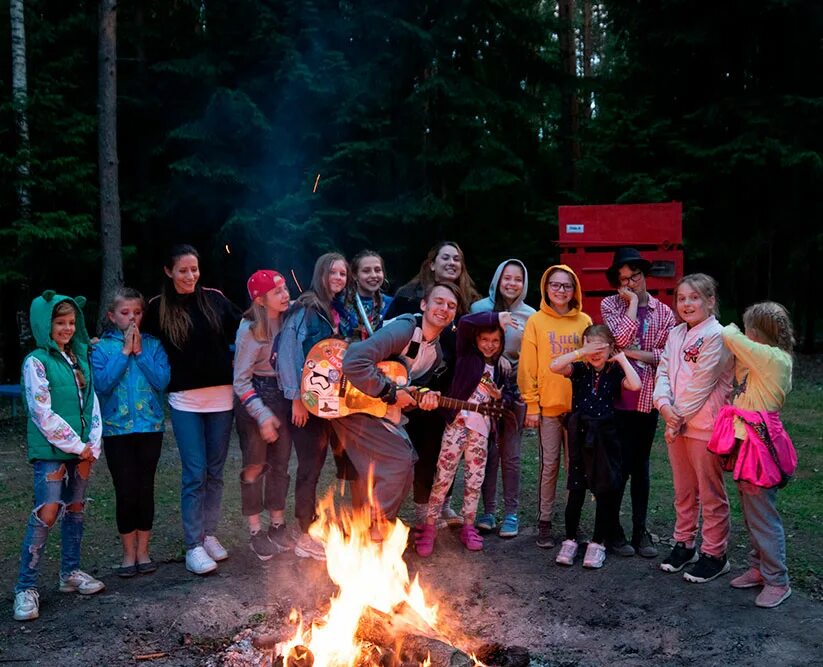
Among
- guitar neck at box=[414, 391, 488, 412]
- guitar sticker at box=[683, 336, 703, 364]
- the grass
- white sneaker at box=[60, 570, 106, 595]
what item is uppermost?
guitar sticker at box=[683, 336, 703, 364]

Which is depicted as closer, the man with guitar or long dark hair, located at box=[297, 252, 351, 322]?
the man with guitar

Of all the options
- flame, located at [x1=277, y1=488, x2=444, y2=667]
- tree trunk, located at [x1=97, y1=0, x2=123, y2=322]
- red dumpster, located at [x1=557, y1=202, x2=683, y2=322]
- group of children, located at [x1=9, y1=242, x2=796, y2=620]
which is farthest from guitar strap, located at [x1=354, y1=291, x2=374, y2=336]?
tree trunk, located at [x1=97, y1=0, x2=123, y2=322]

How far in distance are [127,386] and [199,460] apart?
666mm

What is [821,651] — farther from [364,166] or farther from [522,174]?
[522,174]

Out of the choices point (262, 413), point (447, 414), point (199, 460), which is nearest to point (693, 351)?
point (447, 414)

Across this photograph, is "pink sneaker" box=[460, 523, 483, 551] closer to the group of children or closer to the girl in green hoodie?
the group of children

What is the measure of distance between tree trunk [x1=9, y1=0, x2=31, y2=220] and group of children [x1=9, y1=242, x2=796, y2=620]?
7463 millimetres

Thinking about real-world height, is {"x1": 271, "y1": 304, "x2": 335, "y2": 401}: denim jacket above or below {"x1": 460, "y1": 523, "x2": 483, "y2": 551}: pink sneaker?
above

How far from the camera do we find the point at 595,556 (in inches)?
200

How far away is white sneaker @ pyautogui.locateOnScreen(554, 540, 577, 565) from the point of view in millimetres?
5125

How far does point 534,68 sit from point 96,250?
28.5ft

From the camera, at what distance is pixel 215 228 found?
1362 centimetres

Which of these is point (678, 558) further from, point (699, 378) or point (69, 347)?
point (69, 347)

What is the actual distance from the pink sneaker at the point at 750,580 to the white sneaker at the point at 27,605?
4.10 m
